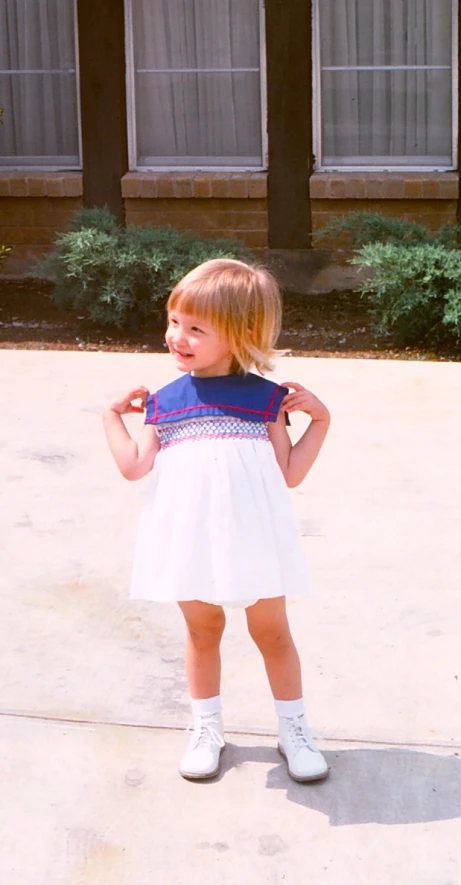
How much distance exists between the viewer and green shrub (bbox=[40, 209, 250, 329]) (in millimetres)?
8031

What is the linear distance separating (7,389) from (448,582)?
3.05 metres

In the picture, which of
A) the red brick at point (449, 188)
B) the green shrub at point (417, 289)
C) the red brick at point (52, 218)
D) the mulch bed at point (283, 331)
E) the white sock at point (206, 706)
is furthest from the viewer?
the red brick at point (52, 218)

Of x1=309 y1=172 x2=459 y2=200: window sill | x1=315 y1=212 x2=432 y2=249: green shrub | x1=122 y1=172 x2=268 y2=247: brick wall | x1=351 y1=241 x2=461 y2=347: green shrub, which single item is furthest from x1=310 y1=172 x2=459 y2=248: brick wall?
x1=351 y1=241 x2=461 y2=347: green shrub

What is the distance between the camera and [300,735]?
2881mm

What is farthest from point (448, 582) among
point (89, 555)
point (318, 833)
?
point (318, 833)

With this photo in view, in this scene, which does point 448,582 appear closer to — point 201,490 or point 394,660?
point 394,660

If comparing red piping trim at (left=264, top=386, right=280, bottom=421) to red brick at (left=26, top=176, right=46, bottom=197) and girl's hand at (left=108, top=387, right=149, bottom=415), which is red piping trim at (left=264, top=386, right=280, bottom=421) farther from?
red brick at (left=26, top=176, right=46, bottom=197)

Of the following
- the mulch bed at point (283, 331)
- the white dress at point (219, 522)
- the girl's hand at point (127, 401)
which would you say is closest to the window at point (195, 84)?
the mulch bed at point (283, 331)

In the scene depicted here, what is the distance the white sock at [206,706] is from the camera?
294 centimetres

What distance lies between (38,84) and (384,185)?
2927 mm

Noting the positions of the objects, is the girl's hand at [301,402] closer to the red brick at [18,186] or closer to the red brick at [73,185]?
the red brick at [73,185]

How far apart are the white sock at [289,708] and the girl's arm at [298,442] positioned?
1.63 feet

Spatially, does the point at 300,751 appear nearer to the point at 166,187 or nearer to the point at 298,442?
the point at 298,442

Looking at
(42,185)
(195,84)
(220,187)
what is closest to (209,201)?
(220,187)
